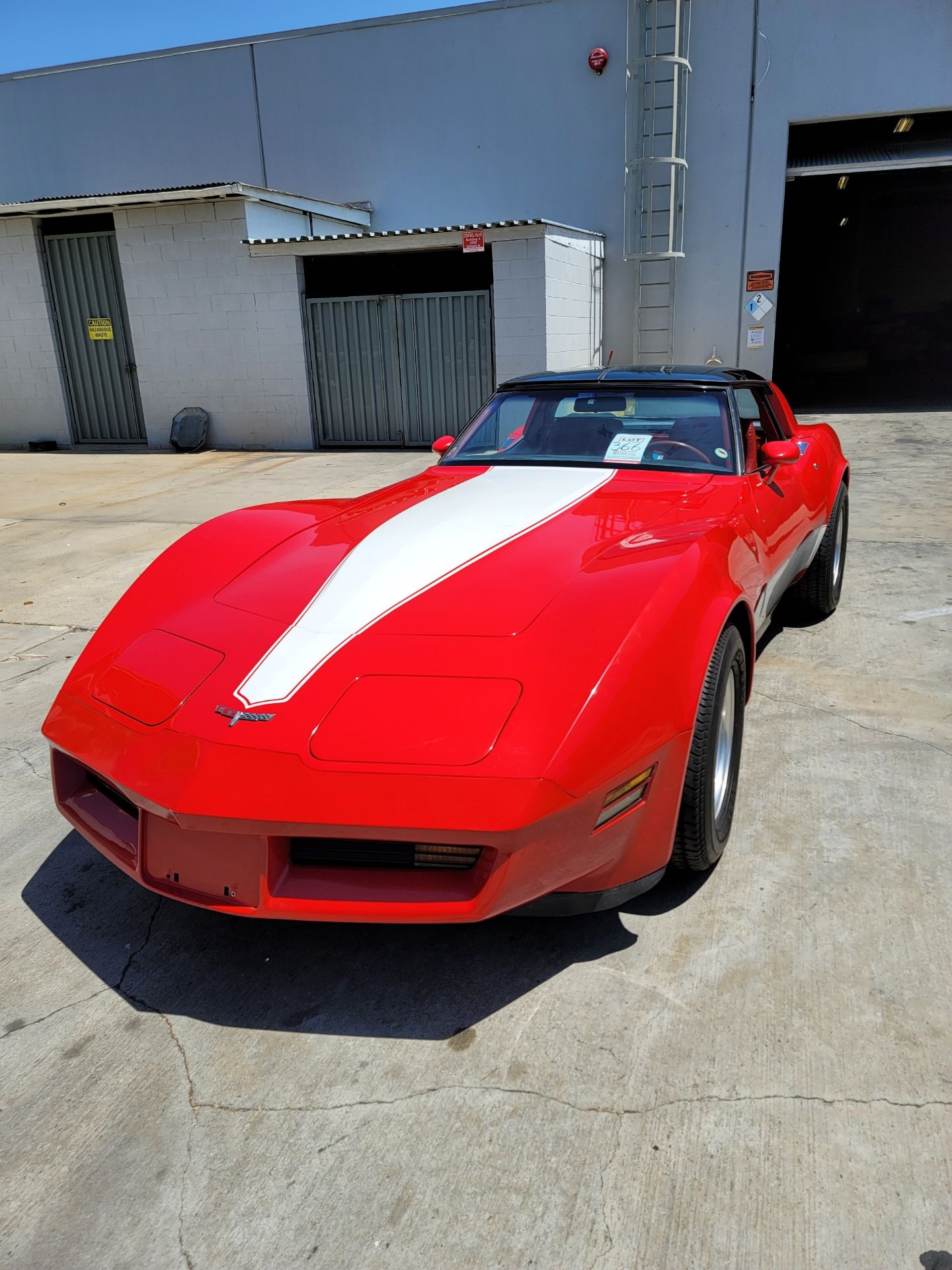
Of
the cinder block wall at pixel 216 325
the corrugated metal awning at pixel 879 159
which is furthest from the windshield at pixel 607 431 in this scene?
the corrugated metal awning at pixel 879 159

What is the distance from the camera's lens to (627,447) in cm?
371

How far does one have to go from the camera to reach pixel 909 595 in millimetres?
5340

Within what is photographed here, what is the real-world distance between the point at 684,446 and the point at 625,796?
1.92 meters

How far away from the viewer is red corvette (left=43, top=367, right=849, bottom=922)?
2.01 meters

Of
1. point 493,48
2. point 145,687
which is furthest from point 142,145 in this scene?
point 145,687

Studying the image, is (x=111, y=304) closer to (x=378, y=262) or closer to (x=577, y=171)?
(x=378, y=262)

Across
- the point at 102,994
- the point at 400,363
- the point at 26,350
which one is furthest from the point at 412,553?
the point at 26,350

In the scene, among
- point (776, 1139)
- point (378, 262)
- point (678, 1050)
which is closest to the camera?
point (776, 1139)

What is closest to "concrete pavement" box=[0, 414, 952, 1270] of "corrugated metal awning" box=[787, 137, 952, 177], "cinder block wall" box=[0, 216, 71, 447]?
"cinder block wall" box=[0, 216, 71, 447]

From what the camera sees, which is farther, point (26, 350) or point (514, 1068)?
point (26, 350)

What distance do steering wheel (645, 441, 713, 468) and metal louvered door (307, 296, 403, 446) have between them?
32.1 ft

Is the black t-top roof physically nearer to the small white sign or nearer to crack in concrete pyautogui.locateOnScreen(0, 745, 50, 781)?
crack in concrete pyautogui.locateOnScreen(0, 745, 50, 781)

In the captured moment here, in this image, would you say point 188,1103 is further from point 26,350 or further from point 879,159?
point 879,159

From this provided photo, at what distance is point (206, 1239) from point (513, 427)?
125 inches
